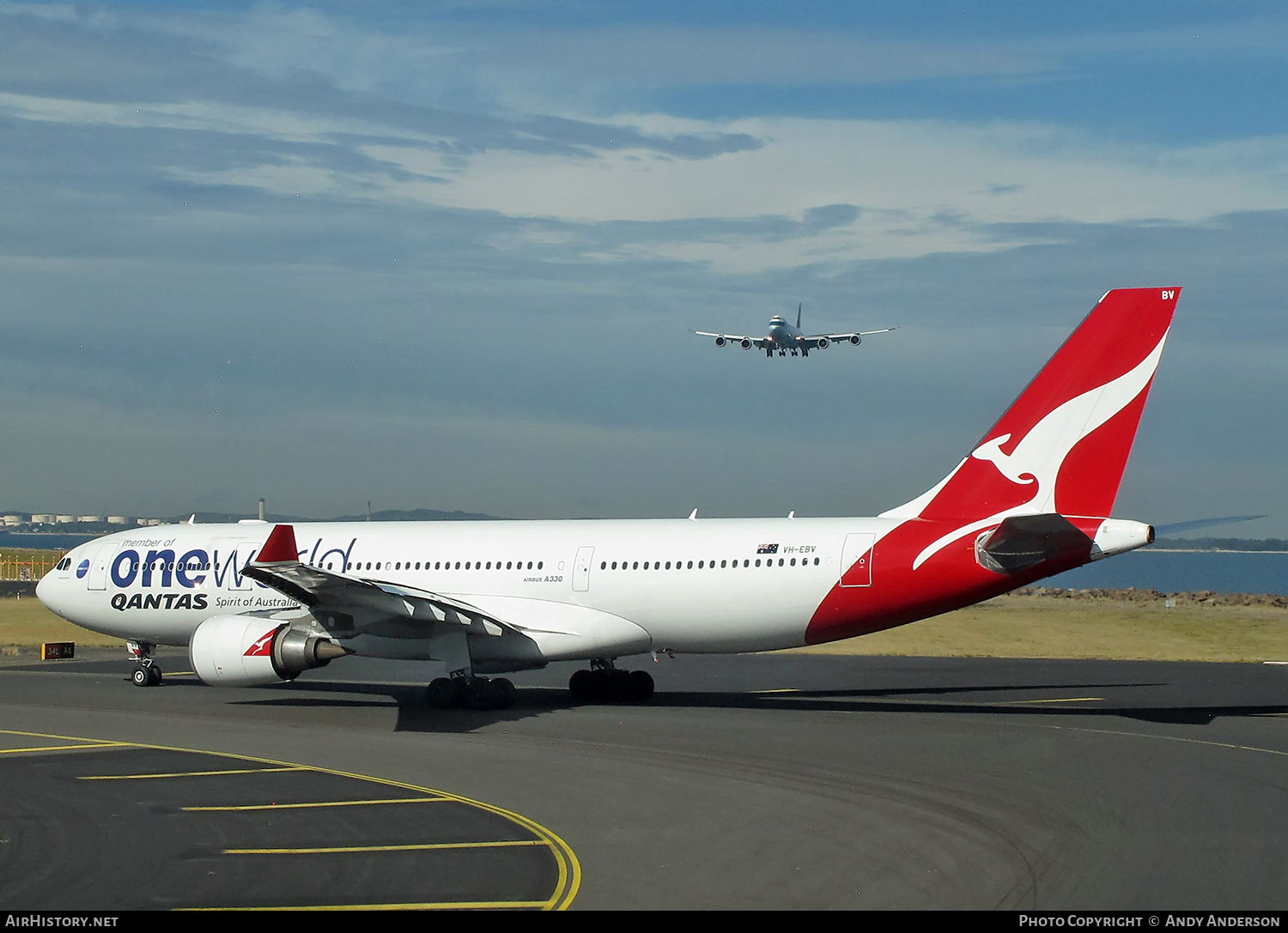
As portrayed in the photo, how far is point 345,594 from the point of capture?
25.5m

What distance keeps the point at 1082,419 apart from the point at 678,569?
321 inches

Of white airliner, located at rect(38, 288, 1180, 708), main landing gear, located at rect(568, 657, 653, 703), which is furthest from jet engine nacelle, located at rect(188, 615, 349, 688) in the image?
main landing gear, located at rect(568, 657, 653, 703)

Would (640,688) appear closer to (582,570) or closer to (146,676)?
(582,570)

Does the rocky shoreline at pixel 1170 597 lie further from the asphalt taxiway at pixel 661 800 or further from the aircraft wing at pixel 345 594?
the aircraft wing at pixel 345 594

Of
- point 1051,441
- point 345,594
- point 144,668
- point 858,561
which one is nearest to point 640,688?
point 858,561

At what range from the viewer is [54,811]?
15.9 m

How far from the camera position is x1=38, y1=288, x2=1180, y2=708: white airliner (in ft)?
77.6

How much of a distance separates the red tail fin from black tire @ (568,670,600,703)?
28.9 feet

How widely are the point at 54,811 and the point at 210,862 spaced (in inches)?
159

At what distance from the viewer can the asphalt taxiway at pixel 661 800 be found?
11.9 m

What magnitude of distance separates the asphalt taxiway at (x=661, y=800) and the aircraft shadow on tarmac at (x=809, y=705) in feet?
0.52

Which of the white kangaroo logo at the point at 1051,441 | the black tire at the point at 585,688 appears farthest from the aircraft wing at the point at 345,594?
the white kangaroo logo at the point at 1051,441

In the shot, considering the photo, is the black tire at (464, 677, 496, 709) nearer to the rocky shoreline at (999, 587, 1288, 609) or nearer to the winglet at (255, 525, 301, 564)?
the winglet at (255, 525, 301, 564)

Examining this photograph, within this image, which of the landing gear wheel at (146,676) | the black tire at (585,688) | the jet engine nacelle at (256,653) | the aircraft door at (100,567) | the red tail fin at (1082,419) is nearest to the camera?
the red tail fin at (1082,419)
